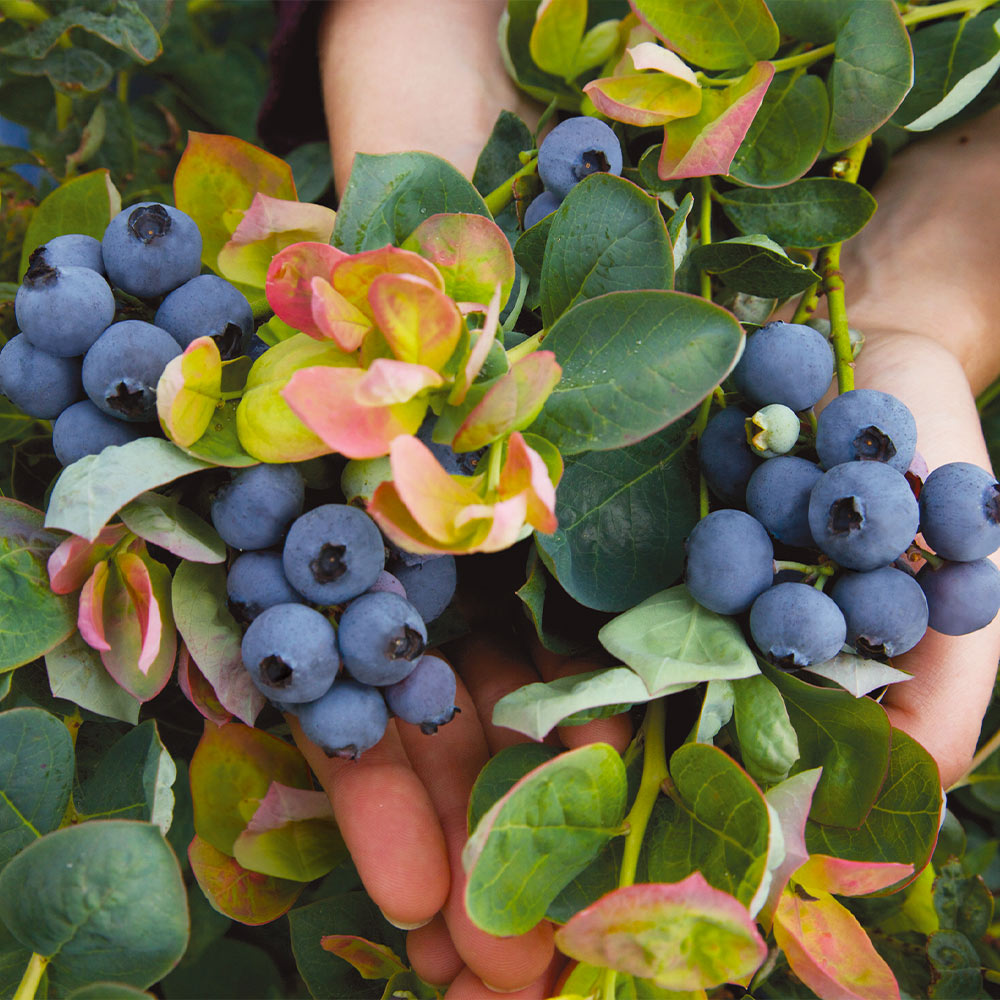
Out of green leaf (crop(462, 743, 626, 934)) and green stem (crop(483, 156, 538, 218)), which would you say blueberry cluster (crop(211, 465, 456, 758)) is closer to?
green leaf (crop(462, 743, 626, 934))

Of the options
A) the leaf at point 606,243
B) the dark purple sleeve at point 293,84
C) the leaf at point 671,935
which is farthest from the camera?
the dark purple sleeve at point 293,84

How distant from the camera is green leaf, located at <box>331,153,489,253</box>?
0.51 m

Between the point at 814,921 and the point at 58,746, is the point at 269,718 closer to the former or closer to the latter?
the point at 58,746

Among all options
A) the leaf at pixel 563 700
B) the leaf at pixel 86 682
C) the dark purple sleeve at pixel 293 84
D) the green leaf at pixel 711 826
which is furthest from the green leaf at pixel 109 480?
the dark purple sleeve at pixel 293 84

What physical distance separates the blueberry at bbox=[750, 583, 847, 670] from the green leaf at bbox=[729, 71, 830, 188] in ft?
0.97

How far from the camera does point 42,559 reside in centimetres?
50

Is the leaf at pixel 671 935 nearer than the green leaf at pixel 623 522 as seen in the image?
Yes

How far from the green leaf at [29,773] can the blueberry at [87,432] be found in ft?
0.50

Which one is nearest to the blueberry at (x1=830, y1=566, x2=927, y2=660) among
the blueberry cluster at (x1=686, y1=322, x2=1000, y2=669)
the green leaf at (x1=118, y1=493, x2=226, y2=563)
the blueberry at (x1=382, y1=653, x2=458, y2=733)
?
the blueberry cluster at (x1=686, y1=322, x2=1000, y2=669)

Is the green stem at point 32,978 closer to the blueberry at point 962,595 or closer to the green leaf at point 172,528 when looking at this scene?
the green leaf at point 172,528

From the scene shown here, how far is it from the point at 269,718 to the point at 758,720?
1.29ft

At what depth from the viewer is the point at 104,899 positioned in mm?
434

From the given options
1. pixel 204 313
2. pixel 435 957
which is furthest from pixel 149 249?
pixel 435 957

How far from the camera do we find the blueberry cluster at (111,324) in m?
0.46
